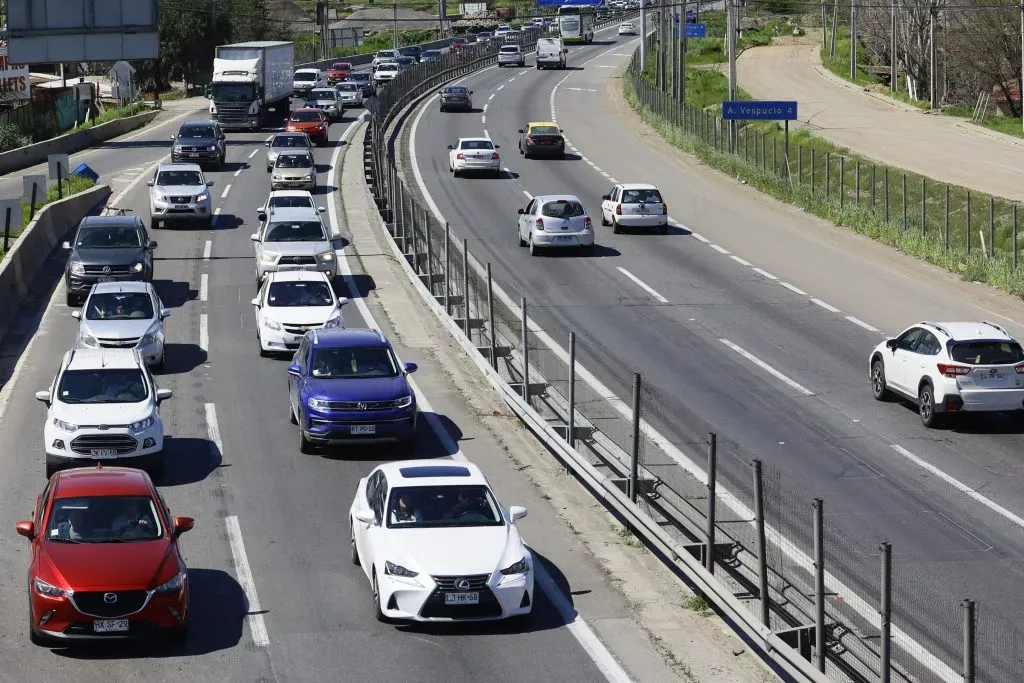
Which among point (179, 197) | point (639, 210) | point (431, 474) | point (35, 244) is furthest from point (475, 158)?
point (431, 474)

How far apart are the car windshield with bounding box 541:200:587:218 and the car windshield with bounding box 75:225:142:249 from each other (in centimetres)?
1113

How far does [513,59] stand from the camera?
358 feet

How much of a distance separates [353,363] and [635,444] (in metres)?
6.53

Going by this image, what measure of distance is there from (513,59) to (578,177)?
5658 cm

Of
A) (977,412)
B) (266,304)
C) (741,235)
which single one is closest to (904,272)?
(741,235)

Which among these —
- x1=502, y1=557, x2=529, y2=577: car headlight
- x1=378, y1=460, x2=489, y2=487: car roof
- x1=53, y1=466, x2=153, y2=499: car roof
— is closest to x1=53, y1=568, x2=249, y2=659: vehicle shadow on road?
x1=53, y1=466, x2=153, y2=499: car roof

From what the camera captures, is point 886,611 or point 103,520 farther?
point 103,520

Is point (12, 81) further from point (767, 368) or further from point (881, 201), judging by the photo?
point (767, 368)

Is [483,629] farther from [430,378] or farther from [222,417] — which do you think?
[430,378]

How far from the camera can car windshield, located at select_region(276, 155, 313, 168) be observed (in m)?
50.0

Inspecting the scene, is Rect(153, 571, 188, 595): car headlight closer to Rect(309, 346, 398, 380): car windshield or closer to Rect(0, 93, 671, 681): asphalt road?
Rect(0, 93, 671, 681): asphalt road

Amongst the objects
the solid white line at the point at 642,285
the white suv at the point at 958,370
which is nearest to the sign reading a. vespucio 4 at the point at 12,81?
the solid white line at the point at 642,285

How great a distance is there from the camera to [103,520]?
14727 mm

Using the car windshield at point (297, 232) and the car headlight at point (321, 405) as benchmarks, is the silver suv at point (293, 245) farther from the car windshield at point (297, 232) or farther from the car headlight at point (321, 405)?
the car headlight at point (321, 405)
